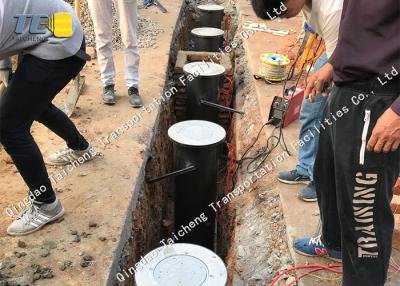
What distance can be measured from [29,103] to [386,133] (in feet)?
6.35

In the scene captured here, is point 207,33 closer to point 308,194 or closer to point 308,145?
point 308,145

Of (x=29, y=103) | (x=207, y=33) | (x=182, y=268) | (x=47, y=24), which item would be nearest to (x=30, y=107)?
(x=29, y=103)

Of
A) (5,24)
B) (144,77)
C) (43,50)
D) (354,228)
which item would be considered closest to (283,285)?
(354,228)

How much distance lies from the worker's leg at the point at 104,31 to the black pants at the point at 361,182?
2923mm

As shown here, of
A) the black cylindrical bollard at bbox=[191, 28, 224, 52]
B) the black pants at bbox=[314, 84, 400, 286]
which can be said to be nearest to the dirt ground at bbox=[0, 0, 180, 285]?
the black pants at bbox=[314, 84, 400, 286]

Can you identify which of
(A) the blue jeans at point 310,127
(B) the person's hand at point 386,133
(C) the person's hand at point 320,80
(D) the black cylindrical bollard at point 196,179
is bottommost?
(D) the black cylindrical bollard at point 196,179

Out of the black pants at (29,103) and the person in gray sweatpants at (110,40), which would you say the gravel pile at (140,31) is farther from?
the black pants at (29,103)

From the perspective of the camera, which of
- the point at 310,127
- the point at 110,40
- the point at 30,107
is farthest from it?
the point at 110,40

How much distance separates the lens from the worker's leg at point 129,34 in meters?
4.21

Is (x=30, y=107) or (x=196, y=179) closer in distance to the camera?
(x=30, y=107)

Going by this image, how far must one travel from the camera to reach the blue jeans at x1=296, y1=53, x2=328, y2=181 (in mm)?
3033

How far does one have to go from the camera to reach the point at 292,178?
11.5ft

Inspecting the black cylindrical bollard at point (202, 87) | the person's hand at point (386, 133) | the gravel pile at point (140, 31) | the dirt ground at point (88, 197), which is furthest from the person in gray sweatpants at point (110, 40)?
the person's hand at point (386, 133)

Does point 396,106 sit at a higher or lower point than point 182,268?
higher
